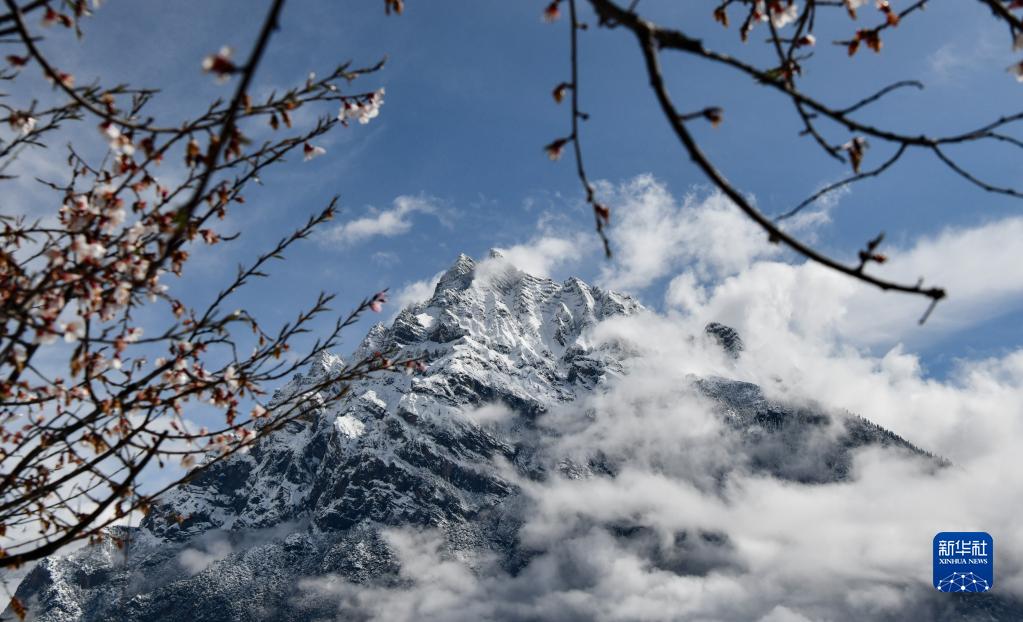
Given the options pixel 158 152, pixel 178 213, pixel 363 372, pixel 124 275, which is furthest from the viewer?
pixel 363 372

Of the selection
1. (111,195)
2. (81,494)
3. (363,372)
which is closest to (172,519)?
(81,494)

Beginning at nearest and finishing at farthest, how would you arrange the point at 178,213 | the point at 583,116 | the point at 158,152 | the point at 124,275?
the point at 178,213, the point at 583,116, the point at 158,152, the point at 124,275

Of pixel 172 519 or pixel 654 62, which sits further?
pixel 172 519

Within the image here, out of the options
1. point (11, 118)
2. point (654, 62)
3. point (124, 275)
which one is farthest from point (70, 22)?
point (654, 62)

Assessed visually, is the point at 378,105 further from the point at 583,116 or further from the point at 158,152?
the point at 583,116

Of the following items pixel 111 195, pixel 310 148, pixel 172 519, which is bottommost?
pixel 172 519

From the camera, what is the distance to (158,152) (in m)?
4.63

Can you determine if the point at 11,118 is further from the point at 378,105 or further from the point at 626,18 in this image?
the point at 626,18

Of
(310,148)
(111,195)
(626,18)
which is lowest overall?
(626,18)

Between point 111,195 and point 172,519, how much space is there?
118 inches

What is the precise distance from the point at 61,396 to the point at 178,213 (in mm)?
3954

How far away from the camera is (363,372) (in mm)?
6277

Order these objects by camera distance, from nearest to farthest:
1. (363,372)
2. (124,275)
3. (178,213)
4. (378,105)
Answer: (178,213) < (124,275) < (378,105) < (363,372)

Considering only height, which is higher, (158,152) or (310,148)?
(310,148)
